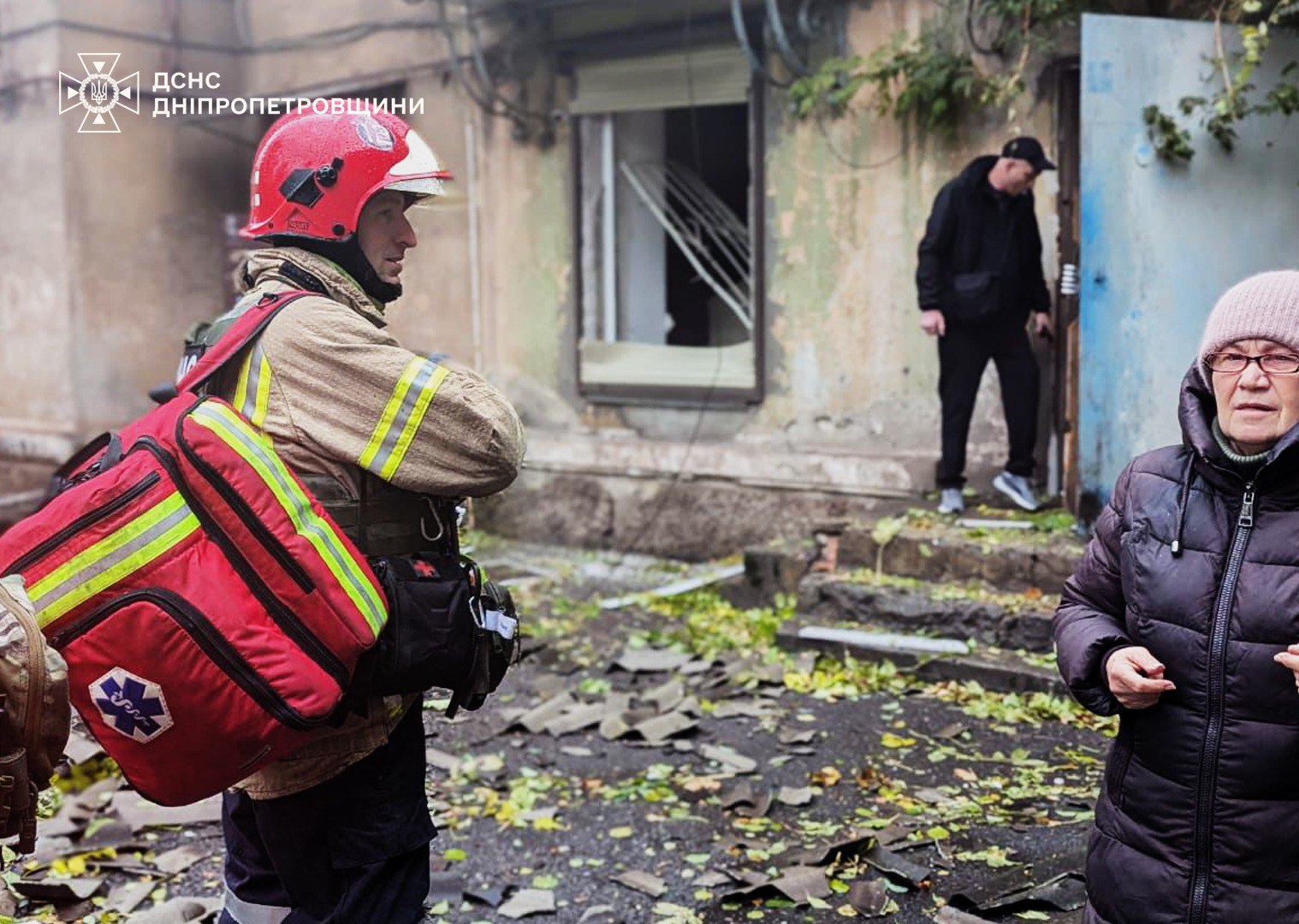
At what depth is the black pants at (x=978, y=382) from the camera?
6.81 m

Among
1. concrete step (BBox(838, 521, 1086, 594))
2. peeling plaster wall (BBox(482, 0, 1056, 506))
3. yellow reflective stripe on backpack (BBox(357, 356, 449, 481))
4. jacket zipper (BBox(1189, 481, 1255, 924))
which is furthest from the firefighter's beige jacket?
peeling plaster wall (BBox(482, 0, 1056, 506))

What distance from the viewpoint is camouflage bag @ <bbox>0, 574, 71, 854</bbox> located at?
181 centimetres

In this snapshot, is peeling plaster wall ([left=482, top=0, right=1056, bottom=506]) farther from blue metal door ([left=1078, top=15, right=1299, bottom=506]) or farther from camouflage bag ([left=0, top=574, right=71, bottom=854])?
camouflage bag ([left=0, top=574, right=71, bottom=854])

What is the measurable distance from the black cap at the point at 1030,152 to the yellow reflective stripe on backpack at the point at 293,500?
505 centimetres

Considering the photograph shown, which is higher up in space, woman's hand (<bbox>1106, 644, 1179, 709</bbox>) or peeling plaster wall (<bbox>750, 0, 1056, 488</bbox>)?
peeling plaster wall (<bbox>750, 0, 1056, 488</bbox>)

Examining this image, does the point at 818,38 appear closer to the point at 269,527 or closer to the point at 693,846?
the point at 693,846

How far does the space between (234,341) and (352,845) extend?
103cm

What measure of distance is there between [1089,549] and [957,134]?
207 inches

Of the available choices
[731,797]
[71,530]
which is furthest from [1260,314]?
[731,797]

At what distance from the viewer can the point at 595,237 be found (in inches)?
361

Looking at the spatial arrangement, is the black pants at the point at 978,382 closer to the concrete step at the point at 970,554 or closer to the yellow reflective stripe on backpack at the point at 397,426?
the concrete step at the point at 970,554

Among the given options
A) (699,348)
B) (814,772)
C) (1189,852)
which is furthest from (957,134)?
(1189,852)

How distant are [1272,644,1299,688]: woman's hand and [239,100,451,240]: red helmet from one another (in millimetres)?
1885

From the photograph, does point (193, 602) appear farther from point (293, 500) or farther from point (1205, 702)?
point (1205, 702)
